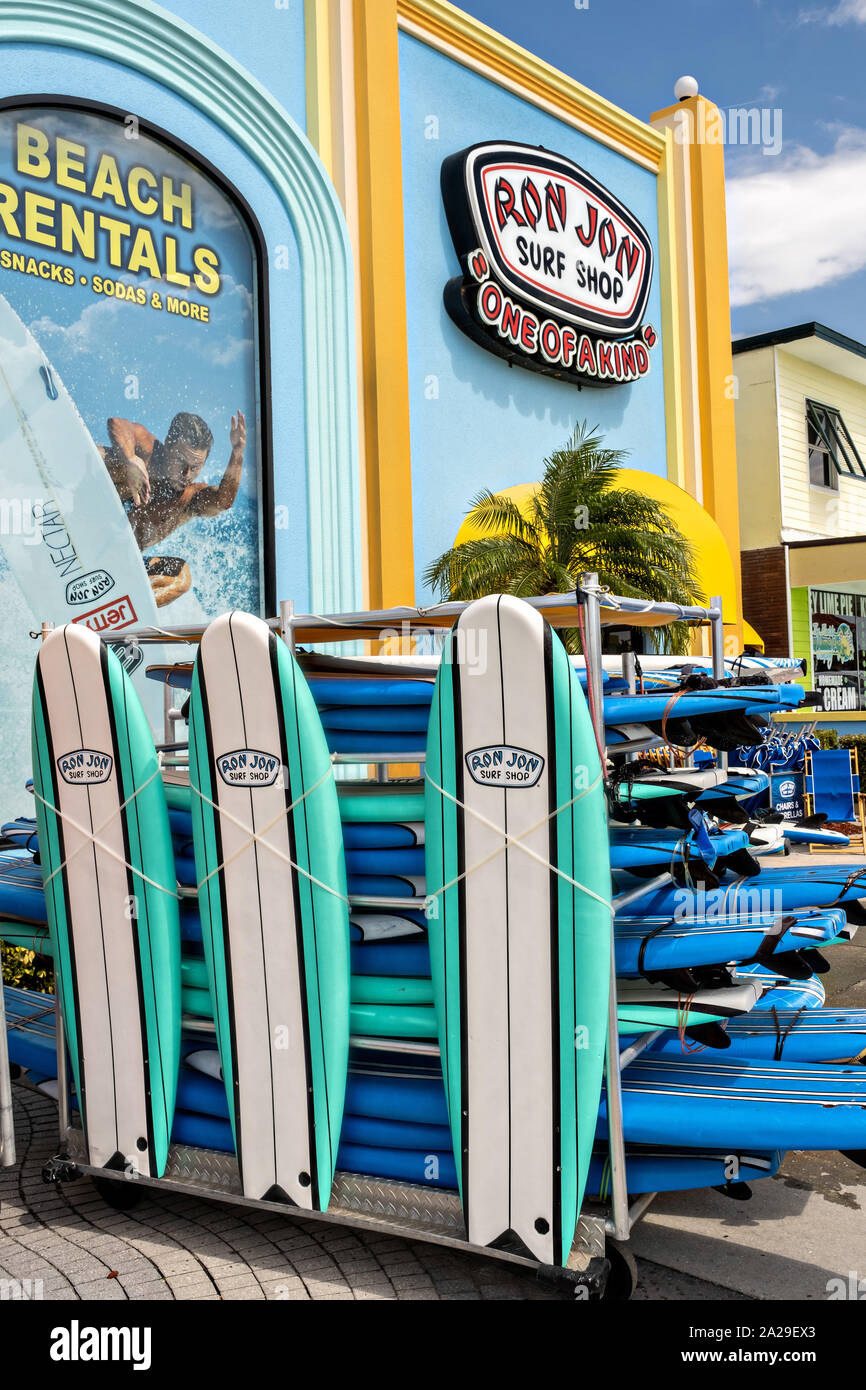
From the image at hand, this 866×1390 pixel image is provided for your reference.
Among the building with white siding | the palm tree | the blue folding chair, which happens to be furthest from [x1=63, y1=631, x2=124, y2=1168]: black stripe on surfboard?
the building with white siding

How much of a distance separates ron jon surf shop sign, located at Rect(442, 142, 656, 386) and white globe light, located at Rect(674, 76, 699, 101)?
326 centimetres

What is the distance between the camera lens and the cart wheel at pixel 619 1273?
3.16m

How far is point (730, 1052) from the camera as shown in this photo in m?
3.88

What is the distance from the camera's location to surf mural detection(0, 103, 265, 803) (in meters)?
7.97

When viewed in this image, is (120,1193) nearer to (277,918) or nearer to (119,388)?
(277,918)

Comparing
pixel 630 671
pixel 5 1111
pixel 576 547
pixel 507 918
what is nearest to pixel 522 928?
pixel 507 918

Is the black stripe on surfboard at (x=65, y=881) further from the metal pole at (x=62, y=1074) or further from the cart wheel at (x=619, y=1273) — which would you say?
the cart wheel at (x=619, y=1273)

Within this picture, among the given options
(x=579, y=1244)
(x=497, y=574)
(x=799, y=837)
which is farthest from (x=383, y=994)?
(x=497, y=574)

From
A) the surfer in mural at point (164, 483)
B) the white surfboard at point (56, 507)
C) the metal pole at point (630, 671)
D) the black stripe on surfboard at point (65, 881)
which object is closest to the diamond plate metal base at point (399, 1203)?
the black stripe on surfboard at point (65, 881)

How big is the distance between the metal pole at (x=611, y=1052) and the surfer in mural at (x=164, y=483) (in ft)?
20.3

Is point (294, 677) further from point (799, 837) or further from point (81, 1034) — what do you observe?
point (799, 837)

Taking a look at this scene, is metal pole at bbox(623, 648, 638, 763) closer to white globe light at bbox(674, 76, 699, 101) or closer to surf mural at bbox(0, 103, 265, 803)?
surf mural at bbox(0, 103, 265, 803)

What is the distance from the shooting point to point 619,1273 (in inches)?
125

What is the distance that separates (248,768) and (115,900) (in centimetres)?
76
